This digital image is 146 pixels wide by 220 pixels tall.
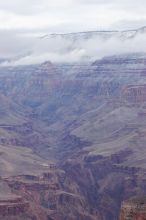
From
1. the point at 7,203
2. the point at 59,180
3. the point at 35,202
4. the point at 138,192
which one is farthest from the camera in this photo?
the point at 59,180

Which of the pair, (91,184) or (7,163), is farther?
(91,184)

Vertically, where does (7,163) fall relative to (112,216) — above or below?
above

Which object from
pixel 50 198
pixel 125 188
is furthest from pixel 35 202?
pixel 125 188

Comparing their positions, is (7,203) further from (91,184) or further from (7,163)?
(91,184)

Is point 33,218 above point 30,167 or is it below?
below

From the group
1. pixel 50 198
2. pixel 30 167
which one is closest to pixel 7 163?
pixel 30 167

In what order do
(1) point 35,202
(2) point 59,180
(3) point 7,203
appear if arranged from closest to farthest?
(3) point 7,203
(1) point 35,202
(2) point 59,180

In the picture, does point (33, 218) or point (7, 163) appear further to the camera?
point (7, 163)

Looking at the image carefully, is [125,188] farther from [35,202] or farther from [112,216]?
[35,202]

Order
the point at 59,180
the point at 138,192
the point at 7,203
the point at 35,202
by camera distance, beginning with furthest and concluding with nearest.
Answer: the point at 59,180, the point at 138,192, the point at 35,202, the point at 7,203
